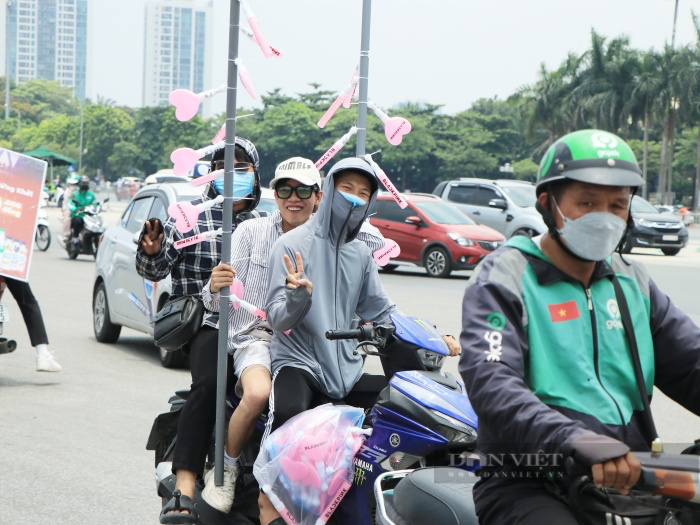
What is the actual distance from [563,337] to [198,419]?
2.23 metres

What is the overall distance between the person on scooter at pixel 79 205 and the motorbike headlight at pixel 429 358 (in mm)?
18963

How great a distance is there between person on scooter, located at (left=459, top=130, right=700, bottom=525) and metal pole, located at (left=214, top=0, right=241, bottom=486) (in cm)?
161

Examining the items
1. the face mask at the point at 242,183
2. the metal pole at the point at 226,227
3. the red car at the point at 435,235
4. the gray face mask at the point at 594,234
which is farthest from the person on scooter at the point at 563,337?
the red car at the point at 435,235

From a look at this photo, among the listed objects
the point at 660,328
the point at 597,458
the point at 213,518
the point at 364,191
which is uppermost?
the point at 364,191

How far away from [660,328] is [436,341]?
1.45m

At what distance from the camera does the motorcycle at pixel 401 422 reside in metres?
3.45

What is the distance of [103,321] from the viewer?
10961 mm

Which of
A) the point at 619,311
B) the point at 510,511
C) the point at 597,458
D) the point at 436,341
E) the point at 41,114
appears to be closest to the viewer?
the point at 597,458

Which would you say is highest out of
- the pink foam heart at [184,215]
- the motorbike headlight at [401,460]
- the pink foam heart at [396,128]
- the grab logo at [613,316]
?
the pink foam heart at [396,128]

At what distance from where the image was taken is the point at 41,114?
507ft

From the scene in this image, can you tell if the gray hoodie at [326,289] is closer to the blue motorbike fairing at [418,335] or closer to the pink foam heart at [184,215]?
the blue motorbike fairing at [418,335]

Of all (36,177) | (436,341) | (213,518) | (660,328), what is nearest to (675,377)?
(660,328)

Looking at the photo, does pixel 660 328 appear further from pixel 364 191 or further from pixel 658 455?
pixel 364 191

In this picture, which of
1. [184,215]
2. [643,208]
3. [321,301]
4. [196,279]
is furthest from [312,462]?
[643,208]
